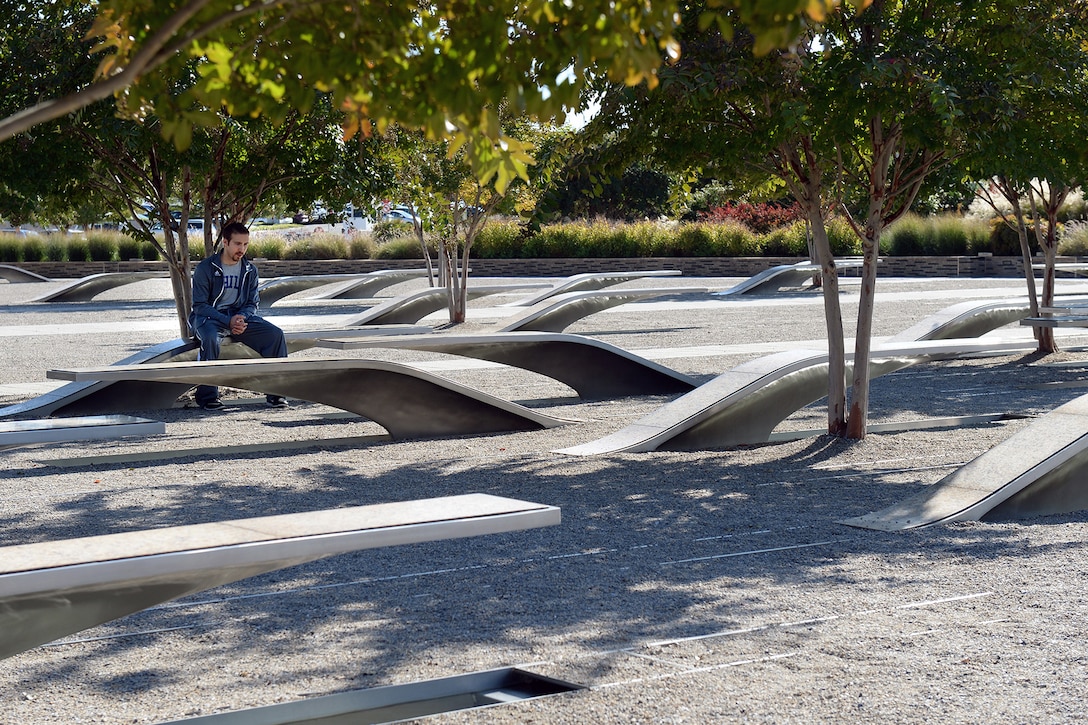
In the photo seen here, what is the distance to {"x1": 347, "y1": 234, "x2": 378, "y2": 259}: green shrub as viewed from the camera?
38.8 meters

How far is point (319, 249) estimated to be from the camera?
39.2 m

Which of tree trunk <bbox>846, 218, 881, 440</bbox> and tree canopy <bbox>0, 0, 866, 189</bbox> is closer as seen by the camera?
tree canopy <bbox>0, 0, 866, 189</bbox>

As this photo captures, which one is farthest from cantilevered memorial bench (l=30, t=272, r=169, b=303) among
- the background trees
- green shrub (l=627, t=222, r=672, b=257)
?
the background trees

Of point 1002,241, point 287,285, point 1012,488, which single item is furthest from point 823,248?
point 1002,241

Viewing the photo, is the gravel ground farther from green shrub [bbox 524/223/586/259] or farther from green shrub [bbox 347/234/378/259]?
green shrub [bbox 347/234/378/259]

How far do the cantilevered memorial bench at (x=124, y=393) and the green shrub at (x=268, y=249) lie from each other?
2769 centimetres

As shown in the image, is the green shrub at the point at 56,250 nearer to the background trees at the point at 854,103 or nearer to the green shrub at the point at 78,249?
the green shrub at the point at 78,249

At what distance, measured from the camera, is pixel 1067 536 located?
6332 millimetres

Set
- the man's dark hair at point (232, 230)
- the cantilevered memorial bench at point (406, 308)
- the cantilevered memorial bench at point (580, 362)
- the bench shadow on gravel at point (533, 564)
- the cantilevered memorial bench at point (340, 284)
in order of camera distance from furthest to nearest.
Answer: the cantilevered memorial bench at point (340, 284)
the cantilevered memorial bench at point (406, 308)
the cantilevered memorial bench at point (580, 362)
the man's dark hair at point (232, 230)
the bench shadow on gravel at point (533, 564)

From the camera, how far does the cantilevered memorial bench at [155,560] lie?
3734mm

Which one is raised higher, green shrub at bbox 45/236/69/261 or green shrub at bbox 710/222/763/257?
green shrub at bbox 45/236/69/261

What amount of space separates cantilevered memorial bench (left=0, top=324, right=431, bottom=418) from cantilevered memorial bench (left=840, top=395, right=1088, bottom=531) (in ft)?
20.4

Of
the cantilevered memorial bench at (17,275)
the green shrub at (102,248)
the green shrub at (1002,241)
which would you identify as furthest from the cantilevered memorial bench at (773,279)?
the green shrub at (102,248)

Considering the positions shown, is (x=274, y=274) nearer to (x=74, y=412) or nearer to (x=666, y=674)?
(x=74, y=412)
